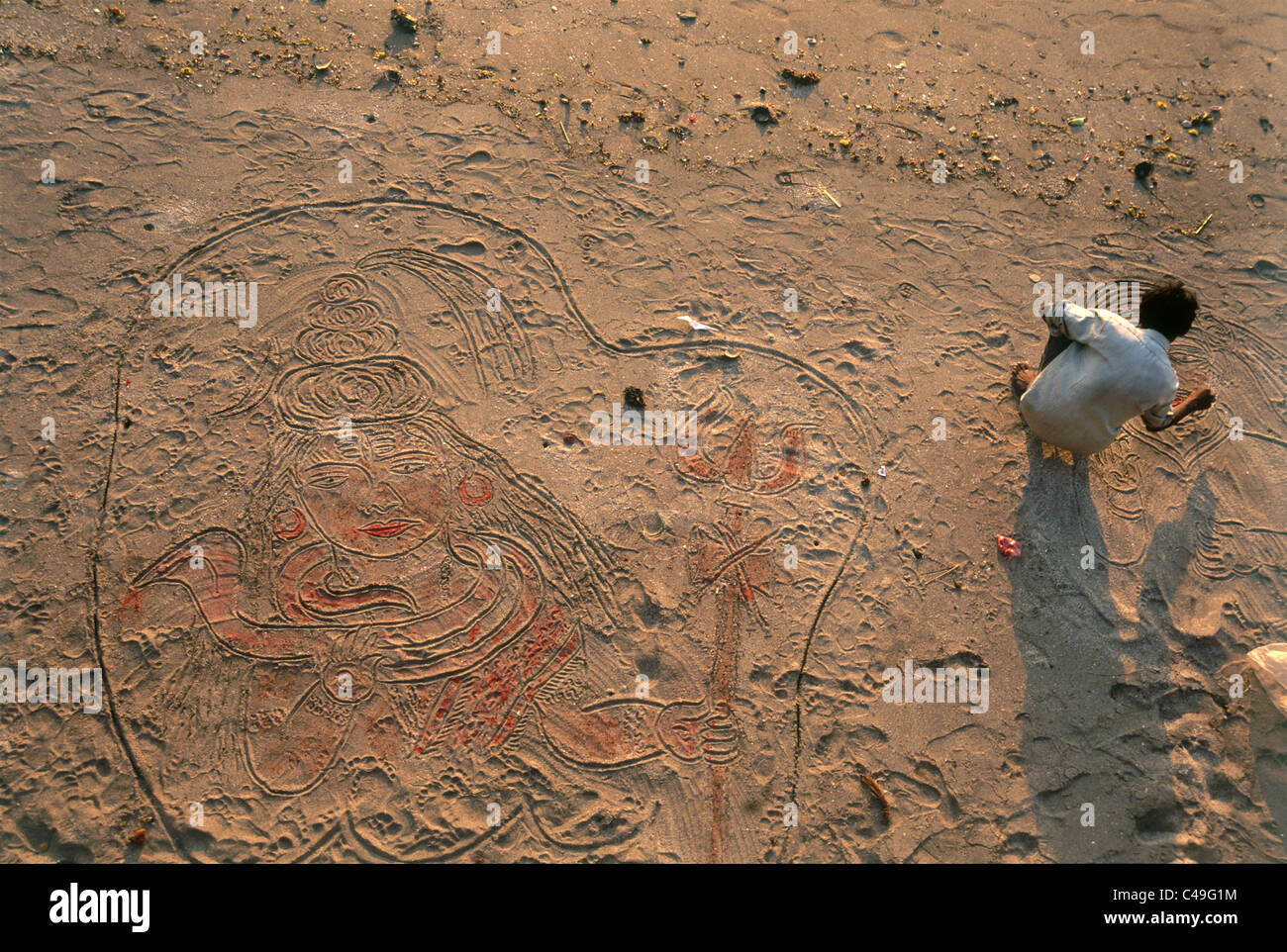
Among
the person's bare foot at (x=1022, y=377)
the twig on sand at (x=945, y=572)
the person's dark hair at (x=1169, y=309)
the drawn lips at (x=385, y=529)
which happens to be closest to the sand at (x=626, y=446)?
the twig on sand at (x=945, y=572)

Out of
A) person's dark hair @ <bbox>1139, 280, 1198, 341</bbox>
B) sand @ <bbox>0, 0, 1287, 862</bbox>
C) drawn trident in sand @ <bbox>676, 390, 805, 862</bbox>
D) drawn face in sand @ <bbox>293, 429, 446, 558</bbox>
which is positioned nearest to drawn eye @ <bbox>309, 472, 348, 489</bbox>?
drawn face in sand @ <bbox>293, 429, 446, 558</bbox>

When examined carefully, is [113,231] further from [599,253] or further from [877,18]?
[877,18]

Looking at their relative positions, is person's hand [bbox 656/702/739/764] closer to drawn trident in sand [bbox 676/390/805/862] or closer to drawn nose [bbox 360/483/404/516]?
drawn trident in sand [bbox 676/390/805/862]

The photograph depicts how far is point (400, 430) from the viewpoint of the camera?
213 inches

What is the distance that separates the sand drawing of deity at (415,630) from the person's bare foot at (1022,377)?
1.56 meters

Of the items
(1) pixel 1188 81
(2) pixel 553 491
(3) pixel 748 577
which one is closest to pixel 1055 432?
(3) pixel 748 577

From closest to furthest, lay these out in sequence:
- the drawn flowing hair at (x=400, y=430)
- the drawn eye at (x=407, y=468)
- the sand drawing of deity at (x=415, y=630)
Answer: the sand drawing of deity at (x=415, y=630) < the drawn flowing hair at (x=400, y=430) < the drawn eye at (x=407, y=468)

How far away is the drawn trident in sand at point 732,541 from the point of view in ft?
15.8

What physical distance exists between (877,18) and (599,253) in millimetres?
3655

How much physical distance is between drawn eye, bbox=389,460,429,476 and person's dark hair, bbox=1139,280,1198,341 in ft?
14.8

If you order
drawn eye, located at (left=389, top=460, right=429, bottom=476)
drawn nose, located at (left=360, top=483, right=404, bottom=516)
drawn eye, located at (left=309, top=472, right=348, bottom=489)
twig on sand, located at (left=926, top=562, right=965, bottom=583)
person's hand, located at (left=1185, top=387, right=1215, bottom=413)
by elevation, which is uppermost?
person's hand, located at (left=1185, top=387, right=1215, bottom=413)

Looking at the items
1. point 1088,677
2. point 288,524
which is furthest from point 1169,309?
point 288,524

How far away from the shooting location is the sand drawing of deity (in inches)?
176

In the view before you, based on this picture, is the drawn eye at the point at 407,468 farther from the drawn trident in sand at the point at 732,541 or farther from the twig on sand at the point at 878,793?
the twig on sand at the point at 878,793
